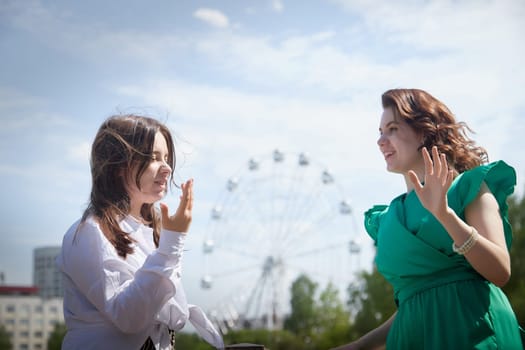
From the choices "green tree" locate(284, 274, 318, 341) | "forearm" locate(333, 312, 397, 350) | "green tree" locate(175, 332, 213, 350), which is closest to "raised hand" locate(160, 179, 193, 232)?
"forearm" locate(333, 312, 397, 350)

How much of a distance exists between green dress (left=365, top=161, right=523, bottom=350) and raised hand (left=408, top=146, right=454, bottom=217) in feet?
0.63

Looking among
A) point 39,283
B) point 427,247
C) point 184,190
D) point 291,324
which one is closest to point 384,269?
point 427,247

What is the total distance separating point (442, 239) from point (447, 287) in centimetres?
22

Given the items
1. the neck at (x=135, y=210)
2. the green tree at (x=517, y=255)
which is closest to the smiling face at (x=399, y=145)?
the neck at (x=135, y=210)

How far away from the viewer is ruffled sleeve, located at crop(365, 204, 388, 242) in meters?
3.67

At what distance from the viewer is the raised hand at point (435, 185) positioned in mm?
Result: 2818

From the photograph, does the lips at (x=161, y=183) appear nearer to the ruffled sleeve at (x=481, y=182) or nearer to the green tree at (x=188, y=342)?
the ruffled sleeve at (x=481, y=182)

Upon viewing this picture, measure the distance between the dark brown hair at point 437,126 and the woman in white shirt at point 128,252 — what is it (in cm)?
118

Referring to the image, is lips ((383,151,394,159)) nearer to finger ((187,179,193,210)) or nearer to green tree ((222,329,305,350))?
finger ((187,179,193,210))

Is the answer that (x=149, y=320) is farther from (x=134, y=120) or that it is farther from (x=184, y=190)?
(x=134, y=120)

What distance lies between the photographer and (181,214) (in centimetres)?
301

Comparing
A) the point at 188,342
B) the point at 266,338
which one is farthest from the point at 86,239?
the point at 188,342

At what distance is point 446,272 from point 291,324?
217 feet

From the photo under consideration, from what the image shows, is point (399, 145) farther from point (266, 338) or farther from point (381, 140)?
point (266, 338)
